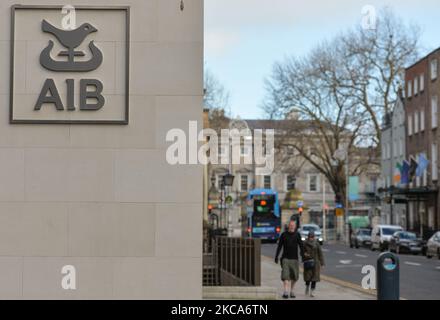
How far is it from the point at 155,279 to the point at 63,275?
3.78ft

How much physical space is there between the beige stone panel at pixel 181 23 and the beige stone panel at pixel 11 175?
93.2 inches

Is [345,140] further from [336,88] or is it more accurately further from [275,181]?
[275,181]

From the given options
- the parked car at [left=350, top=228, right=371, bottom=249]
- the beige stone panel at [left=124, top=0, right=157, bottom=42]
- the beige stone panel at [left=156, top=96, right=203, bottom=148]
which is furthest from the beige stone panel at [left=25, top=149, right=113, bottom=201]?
the parked car at [left=350, top=228, right=371, bottom=249]

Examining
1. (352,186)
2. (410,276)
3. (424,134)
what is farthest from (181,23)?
(352,186)

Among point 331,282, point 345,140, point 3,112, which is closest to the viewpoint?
point 3,112

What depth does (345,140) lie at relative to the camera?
2781 inches

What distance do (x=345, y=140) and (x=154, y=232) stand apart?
2417 inches

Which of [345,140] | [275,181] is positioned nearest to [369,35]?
[345,140]

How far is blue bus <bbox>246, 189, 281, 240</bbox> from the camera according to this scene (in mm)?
58188

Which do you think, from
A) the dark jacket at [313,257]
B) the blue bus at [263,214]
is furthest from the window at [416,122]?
the dark jacket at [313,257]

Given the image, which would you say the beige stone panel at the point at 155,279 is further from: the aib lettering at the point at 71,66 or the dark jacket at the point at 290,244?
A: the dark jacket at the point at 290,244

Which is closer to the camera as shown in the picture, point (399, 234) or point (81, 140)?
point (81, 140)

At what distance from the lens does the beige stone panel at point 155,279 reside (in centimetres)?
1032

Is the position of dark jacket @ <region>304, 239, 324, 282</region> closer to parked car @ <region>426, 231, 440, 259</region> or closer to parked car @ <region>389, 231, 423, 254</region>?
parked car @ <region>426, 231, 440, 259</region>
